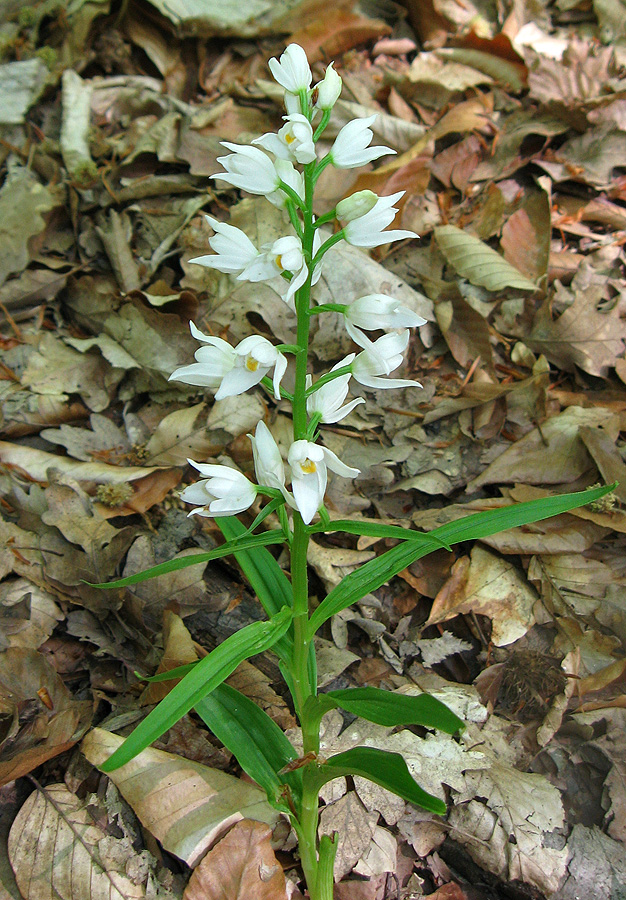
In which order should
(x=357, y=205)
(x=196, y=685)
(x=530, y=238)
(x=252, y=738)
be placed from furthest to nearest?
(x=530, y=238)
(x=252, y=738)
(x=357, y=205)
(x=196, y=685)

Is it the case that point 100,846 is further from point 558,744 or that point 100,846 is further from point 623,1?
point 623,1

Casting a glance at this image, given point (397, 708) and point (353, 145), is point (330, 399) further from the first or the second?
point (397, 708)

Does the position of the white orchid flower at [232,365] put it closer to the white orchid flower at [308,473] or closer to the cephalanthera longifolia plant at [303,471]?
the cephalanthera longifolia plant at [303,471]

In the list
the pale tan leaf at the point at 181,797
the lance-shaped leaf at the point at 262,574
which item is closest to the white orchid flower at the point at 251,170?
the lance-shaped leaf at the point at 262,574

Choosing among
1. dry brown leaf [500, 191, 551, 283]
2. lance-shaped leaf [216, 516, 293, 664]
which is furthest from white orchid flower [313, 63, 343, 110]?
dry brown leaf [500, 191, 551, 283]

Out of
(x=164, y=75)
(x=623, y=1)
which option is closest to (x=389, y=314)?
(x=164, y=75)

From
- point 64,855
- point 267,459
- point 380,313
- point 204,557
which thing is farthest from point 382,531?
point 64,855
